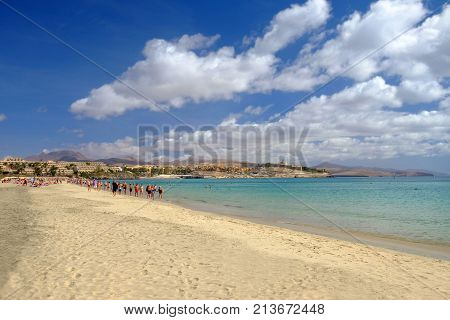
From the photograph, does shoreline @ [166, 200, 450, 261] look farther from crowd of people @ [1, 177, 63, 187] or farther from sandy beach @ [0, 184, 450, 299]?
crowd of people @ [1, 177, 63, 187]

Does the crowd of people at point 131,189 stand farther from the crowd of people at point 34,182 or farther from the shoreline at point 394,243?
the shoreline at point 394,243

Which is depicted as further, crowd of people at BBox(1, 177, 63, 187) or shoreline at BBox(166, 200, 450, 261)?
crowd of people at BBox(1, 177, 63, 187)

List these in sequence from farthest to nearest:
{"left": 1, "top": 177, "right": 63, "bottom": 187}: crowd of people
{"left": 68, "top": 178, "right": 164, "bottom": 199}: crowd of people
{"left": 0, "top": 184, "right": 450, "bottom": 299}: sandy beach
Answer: {"left": 1, "top": 177, "right": 63, "bottom": 187}: crowd of people < {"left": 68, "top": 178, "right": 164, "bottom": 199}: crowd of people < {"left": 0, "top": 184, "right": 450, "bottom": 299}: sandy beach

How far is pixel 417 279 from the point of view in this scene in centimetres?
872

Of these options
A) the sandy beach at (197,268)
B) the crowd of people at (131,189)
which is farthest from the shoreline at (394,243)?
the crowd of people at (131,189)

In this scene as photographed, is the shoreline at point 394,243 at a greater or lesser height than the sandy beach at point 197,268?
lesser

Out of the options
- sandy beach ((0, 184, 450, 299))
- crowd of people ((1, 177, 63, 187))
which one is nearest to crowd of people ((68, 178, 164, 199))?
crowd of people ((1, 177, 63, 187))

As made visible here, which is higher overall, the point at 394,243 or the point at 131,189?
the point at 131,189

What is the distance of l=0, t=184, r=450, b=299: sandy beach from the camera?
720 centimetres

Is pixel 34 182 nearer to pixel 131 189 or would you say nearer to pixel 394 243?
pixel 131 189

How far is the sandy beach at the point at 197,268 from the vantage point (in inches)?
284

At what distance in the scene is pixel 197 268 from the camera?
8945 mm

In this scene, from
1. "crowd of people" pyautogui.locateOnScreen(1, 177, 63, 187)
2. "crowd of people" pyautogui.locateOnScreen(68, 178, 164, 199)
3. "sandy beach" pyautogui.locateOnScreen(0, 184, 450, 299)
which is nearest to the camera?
"sandy beach" pyautogui.locateOnScreen(0, 184, 450, 299)

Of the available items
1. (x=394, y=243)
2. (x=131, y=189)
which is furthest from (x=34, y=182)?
(x=394, y=243)
